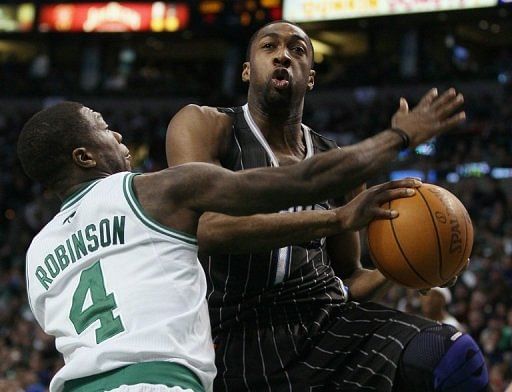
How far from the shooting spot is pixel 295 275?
13.1 ft

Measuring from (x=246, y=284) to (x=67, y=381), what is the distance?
1.02 meters

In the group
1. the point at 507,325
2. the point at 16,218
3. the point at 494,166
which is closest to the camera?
the point at 507,325

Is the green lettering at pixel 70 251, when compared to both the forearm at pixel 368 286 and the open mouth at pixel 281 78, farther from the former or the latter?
the forearm at pixel 368 286

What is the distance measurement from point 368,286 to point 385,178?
1122 centimetres

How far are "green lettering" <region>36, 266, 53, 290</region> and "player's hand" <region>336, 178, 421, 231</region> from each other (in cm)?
113

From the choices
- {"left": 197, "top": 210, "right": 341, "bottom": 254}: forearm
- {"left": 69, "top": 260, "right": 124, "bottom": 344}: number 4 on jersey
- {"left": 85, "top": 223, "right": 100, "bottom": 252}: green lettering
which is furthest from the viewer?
{"left": 197, "top": 210, "right": 341, "bottom": 254}: forearm

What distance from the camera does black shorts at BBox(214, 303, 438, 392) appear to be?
371cm

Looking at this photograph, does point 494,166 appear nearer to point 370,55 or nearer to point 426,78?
point 426,78

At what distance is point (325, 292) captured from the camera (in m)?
4.08

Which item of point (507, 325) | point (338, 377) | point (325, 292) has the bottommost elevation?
point (507, 325)

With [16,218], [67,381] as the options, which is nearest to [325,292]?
[67,381]

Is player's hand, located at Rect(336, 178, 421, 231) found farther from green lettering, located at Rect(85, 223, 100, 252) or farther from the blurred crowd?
the blurred crowd

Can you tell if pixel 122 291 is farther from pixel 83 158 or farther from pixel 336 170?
pixel 336 170

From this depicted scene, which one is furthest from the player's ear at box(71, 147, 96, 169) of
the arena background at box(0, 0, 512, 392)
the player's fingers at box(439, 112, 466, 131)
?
the arena background at box(0, 0, 512, 392)
